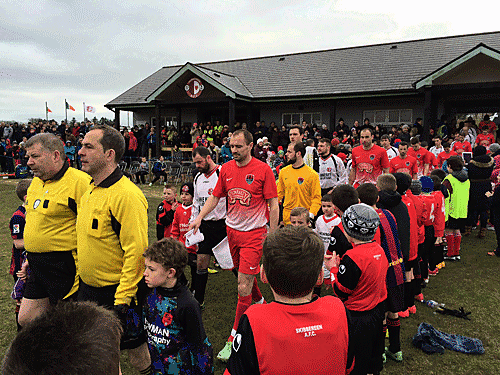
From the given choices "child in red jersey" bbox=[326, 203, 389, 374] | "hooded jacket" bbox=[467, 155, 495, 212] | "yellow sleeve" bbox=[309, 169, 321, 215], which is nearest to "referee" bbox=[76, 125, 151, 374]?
"child in red jersey" bbox=[326, 203, 389, 374]

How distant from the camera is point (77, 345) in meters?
0.88

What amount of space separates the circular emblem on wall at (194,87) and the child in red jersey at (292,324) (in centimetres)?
1912

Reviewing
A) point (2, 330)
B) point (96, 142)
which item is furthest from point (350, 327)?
point (2, 330)

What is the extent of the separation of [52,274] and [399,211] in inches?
149

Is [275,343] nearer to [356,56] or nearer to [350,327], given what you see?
[350,327]

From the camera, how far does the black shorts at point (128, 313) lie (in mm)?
2766

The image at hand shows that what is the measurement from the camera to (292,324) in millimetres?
1462

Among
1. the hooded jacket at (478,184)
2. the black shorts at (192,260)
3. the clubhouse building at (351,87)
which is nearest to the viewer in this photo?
the black shorts at (192,260)

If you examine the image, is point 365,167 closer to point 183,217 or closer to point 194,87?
point 183,217

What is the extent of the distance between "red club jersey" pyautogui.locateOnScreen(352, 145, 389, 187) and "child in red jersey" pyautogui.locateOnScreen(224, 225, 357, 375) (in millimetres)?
5441

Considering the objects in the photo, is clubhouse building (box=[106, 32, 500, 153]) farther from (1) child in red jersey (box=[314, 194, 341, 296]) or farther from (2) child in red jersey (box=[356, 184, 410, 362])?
(2) child in red jersey (box=[356, 184, 410, 362])

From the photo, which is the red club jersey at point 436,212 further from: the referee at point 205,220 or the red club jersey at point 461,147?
the red club jersey at point 461,147

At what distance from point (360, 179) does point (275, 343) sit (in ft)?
19.2

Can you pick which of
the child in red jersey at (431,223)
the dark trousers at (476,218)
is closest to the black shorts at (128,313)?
the child in red jersey at (431,223)
